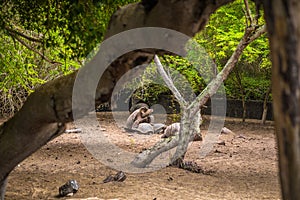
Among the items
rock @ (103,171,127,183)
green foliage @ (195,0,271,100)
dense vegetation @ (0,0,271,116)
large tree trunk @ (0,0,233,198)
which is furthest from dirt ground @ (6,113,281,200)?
green foliage @ (195,0,271,100)

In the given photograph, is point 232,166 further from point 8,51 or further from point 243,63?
point 243,63

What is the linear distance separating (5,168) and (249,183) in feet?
15.3

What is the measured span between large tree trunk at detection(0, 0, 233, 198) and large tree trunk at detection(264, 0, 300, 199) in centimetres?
105

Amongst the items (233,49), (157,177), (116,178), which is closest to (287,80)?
(116,178)

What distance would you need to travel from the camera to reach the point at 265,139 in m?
13.3

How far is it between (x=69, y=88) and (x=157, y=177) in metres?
4.57

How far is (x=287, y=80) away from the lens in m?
1.49

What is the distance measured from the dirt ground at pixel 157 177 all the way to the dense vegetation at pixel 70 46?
1661 millimetres

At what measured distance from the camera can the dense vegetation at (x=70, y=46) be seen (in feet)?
13.3

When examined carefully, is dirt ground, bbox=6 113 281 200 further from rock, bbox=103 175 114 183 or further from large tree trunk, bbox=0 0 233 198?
large tree trunk, bbox=0 0 233 198

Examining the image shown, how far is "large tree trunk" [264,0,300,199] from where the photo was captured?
1449 millimetres

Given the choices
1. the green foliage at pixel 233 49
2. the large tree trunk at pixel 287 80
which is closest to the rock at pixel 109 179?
the large tree trunk at pixel 287 80

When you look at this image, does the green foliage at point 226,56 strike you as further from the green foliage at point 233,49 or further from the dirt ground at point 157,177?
the dirt ground at point 157,177

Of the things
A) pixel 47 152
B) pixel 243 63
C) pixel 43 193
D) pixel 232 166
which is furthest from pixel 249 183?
pixel 243 63
